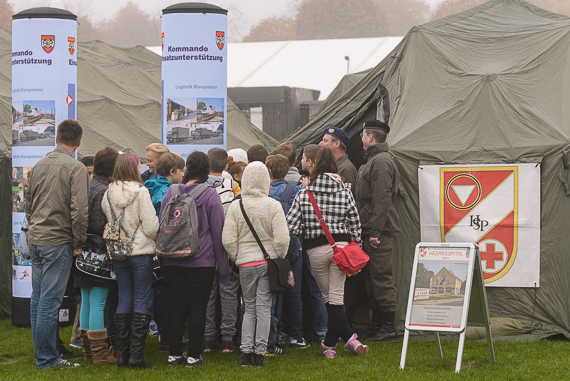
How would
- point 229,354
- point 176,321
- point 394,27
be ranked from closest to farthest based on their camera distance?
point 176,321
point 229,354
point 394,27

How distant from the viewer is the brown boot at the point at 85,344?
658 centimetres

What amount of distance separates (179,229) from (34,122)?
3.05 m

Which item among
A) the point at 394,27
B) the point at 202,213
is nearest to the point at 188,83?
the point at 202,213

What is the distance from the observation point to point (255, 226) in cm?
633

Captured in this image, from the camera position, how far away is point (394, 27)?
6228 centimetres

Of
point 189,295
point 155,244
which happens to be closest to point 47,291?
point 155,244

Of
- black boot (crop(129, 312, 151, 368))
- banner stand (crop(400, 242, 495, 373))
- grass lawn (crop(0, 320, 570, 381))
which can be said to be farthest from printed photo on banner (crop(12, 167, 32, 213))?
banner stand (crop(400, 242, 495, 373))

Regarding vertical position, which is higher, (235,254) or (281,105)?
(281,105)

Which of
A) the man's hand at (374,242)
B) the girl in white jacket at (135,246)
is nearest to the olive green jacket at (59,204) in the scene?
the girl in white jacket at (135,246)

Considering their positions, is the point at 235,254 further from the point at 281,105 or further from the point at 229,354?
the point at 281,105

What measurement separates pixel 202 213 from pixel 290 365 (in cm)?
152

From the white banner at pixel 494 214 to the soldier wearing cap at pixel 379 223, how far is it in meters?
0.49

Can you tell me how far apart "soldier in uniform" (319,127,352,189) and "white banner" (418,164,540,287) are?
0.78 metres

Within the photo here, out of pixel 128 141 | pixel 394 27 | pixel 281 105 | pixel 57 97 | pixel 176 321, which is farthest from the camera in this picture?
pixel 394 27
